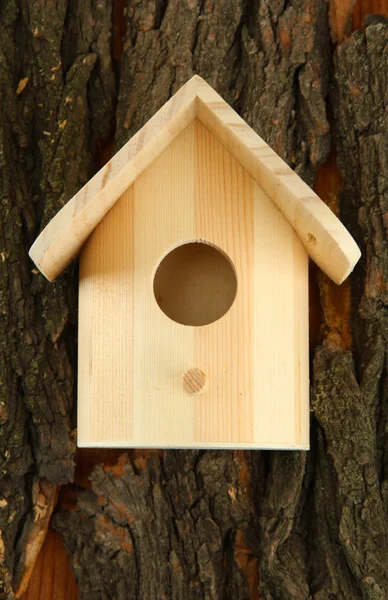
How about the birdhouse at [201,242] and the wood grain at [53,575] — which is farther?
the wood grain at [53,575]

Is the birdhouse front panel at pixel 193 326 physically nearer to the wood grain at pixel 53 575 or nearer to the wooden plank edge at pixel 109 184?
the wooden plank edge at pixel 109 184

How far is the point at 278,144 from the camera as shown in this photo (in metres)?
2.02

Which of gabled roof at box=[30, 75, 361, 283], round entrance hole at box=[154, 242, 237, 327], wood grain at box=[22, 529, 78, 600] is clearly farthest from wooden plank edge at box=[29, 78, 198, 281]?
wood grain at box=[22, 529, 78, 600]

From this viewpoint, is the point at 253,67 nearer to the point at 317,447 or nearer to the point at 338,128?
the point at 338,128

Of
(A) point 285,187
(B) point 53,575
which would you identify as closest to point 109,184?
(A) point 285,187

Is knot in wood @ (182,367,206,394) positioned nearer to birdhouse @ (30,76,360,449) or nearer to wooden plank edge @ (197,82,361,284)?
birdhouse @ (30,76,360,449)

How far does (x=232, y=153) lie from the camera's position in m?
1.73

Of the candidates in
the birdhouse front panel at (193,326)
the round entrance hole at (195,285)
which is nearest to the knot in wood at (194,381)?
the birdhouse front panel at (193,326)

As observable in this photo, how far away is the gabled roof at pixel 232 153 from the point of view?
5.33ft

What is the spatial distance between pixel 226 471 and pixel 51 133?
0.85m

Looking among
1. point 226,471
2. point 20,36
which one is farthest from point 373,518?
point 20,36

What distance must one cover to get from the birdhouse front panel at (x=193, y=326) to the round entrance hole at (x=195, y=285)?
0.25m

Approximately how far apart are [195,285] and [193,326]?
30 cm

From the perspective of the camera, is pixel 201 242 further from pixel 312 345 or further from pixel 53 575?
pixel 53 575
